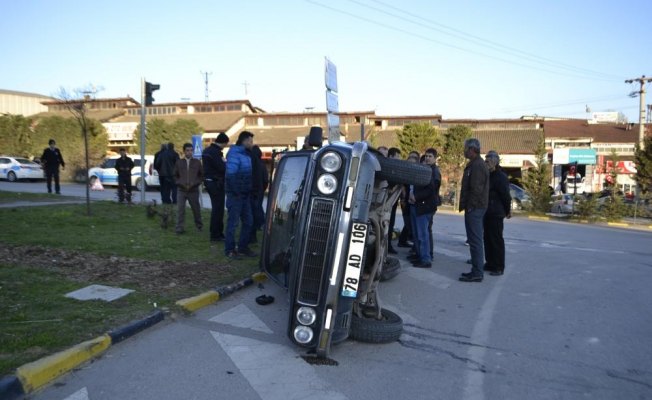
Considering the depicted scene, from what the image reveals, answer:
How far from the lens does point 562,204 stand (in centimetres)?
2172

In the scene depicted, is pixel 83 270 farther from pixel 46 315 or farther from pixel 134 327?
pixel 134 327

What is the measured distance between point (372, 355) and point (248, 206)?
4149 mm

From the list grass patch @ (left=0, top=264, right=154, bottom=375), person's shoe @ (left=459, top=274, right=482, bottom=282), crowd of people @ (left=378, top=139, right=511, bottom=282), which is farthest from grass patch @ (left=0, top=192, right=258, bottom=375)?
person's shoe @ (left=459, top=274, right=482, bottom=282)

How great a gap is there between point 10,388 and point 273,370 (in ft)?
5.91

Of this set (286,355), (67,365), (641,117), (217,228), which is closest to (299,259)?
(286,355)

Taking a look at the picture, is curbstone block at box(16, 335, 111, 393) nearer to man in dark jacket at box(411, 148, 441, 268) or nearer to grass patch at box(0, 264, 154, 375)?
grass patch at box(0, 264, 154, 375)

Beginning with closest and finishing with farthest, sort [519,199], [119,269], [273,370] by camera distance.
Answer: [273,370]
[119,269]
[519,199]

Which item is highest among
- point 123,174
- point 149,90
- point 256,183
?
point 149,90

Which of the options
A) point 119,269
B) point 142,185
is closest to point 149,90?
point 142,185

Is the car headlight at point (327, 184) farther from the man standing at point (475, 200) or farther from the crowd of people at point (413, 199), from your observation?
the man standing at point (475, 200)

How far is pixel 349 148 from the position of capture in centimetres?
405

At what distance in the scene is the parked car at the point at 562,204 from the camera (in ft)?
70.5

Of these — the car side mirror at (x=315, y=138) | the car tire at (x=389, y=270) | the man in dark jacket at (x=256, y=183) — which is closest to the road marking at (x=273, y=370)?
the car side mirror at (x=315, y=138)

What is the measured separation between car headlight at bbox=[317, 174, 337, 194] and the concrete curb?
223 centimetres
